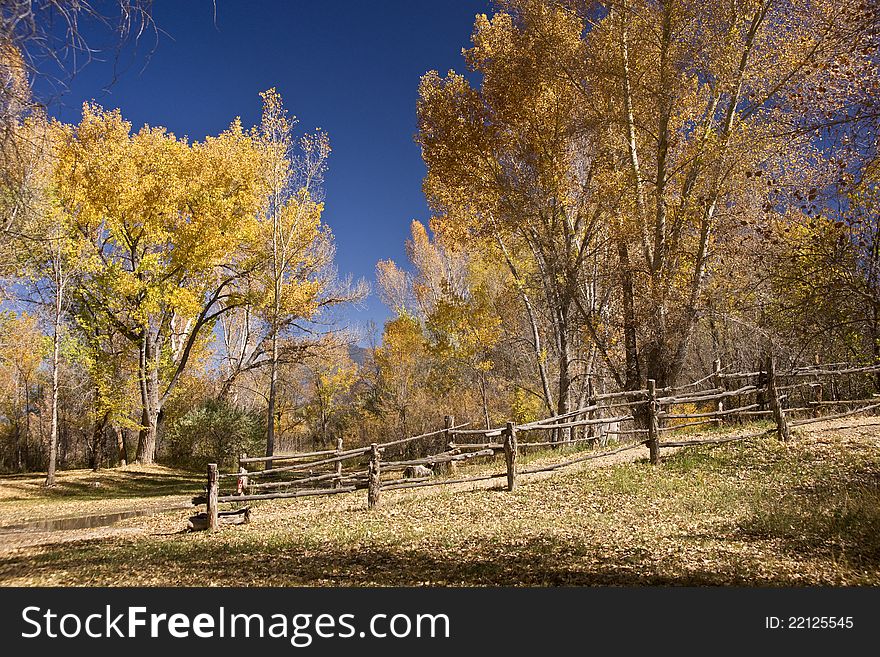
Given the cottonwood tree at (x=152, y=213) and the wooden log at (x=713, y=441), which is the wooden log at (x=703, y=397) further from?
the cottonwood tree at (x=152, y=213)

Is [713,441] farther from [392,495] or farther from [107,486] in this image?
[107,486]

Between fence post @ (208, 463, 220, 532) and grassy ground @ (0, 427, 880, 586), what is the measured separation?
0.33m

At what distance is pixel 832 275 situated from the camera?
19.9 ft

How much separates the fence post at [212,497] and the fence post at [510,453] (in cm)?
597

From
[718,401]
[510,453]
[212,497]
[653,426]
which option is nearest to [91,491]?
[212,497]

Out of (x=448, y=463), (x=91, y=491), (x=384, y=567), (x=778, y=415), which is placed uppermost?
(x=778, y=415)

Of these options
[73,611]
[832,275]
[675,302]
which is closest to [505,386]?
[675,302]

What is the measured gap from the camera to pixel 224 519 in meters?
11.2

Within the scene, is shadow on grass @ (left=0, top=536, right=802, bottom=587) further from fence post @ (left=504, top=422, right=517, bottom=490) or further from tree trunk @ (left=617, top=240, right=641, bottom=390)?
tree trunk @ (left=617, top=240, right=641, bottom=390)

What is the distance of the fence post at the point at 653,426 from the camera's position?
11.4 metres

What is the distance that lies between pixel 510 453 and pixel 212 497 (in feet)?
20.2

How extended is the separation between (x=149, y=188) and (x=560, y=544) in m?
19.0

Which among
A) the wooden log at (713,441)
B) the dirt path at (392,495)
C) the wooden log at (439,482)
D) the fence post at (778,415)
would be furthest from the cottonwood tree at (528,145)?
the fence post at (778,415)

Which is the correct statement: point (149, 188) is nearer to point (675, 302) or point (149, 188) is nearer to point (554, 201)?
point (554, 201)
